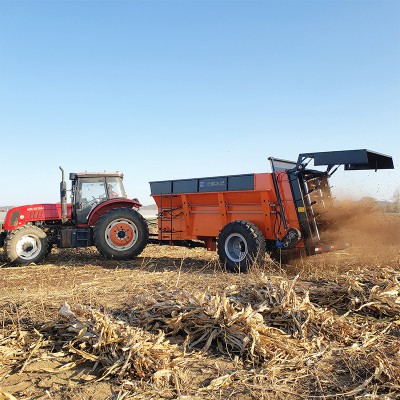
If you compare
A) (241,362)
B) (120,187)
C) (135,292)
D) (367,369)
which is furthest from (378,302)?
(120,187)

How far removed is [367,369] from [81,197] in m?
8.53

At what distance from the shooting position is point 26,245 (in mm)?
9531

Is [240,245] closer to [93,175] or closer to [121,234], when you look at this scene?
[121,234]

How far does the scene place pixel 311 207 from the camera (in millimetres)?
7523

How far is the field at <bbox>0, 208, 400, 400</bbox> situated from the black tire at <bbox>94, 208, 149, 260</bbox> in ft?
13.8

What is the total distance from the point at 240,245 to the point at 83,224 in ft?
14.5

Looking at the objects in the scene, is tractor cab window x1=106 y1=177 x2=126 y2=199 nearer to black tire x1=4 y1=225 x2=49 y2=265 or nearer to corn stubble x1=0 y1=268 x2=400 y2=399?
black tire x1=4 y1=225 x2=49 y2=265

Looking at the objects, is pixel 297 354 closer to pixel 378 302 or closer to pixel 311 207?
pixel 378 302

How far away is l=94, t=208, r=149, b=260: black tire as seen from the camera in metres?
9.59

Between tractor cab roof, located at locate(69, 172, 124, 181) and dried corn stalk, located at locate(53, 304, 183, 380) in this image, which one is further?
tractor cab roof, located at locate(69, 172, 124, 181)

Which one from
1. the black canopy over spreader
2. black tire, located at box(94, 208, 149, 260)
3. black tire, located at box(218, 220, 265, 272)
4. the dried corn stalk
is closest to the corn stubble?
the dried corn stalk

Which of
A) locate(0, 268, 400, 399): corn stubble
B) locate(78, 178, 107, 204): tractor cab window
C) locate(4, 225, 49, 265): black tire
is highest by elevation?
locate(78, 178, 107, 204): tractor cab window

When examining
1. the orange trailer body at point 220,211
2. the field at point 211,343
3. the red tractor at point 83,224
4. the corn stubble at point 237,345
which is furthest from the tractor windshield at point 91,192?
the corn stubble at point 237,345

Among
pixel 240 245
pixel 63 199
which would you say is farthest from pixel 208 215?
pixel 63 199
